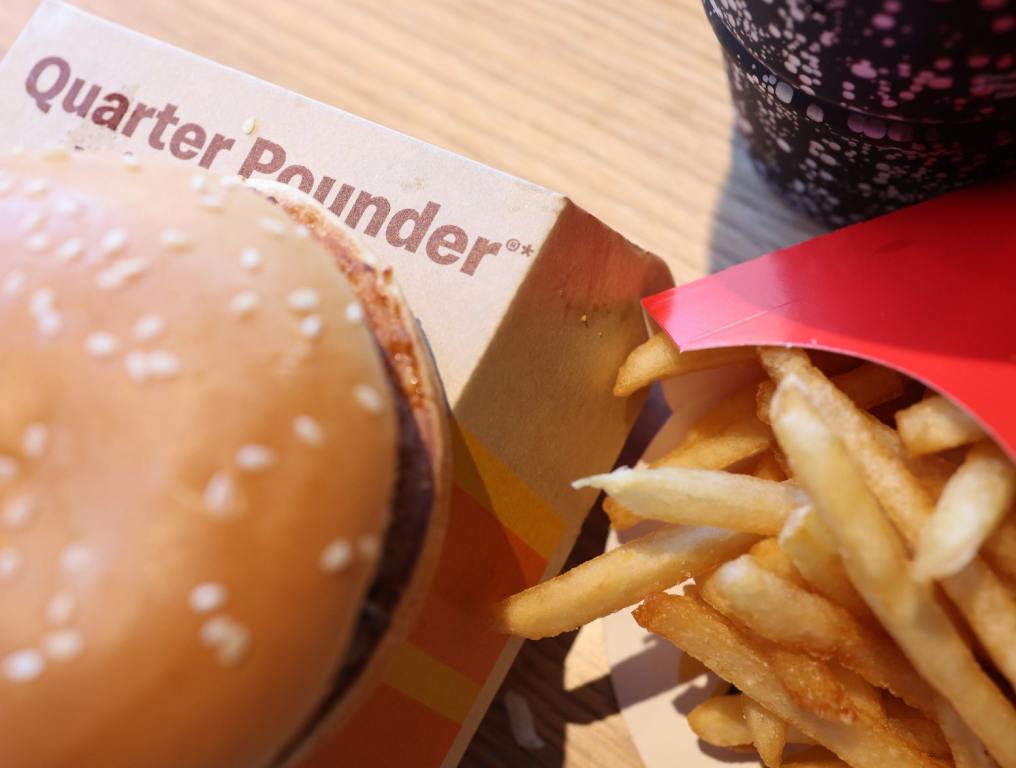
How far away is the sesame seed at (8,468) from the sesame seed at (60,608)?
0.43ft

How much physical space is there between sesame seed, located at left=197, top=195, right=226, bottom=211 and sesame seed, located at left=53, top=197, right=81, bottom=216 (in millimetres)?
125

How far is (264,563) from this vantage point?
84 cm

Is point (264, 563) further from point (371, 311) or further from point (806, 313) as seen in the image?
point (806, 313)

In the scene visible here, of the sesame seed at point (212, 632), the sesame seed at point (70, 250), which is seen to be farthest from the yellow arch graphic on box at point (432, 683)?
the sesame seed at point (70, 250)

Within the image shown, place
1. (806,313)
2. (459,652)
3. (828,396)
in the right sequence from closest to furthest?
1. (828,396)
2. (806,313)
3. (459,652)

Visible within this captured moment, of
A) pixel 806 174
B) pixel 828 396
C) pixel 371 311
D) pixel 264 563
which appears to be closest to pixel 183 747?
pixel 264 563

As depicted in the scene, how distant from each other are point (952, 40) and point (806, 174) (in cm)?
51

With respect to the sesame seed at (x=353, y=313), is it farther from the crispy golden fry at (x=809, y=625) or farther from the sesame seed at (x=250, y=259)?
the crispy golden fry at (x=809, y=625)

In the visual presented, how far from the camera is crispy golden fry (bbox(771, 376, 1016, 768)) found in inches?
37.1

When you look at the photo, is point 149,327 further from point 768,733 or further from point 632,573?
point 768,733

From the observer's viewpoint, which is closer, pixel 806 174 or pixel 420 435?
pixel 420 435

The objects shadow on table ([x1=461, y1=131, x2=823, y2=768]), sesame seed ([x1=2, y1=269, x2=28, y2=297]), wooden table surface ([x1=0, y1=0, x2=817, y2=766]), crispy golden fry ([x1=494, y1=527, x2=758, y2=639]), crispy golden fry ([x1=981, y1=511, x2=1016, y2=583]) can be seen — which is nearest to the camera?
sesame seed ([x1=2, y1=269, x2=28, y2=297])

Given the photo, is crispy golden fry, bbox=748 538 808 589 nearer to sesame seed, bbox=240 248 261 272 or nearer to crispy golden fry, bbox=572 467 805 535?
crispy golden fry, bbox=572 467 805 535

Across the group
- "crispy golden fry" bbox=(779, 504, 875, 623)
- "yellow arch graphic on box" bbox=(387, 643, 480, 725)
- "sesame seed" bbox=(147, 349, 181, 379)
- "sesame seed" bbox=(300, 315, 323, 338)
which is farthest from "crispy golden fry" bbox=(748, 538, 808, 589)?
"sesame seed" bbox=(147, 349, 181, 379)
